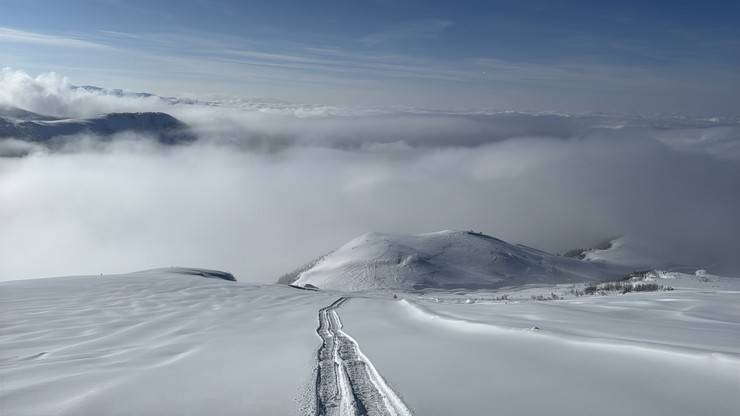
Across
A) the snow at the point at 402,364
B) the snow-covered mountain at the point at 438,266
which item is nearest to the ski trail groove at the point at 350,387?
the snow at the point at 402,364

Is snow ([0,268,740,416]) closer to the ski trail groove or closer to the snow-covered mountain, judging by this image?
the ski trail groove

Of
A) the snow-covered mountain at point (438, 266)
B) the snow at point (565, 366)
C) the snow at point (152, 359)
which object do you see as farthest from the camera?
the snow-covered mountain at point (438, 266)

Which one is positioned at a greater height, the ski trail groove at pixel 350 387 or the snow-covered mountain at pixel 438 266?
the ski trail groove at pixel 350 387

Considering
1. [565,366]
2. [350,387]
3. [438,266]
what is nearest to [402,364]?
[350,387]

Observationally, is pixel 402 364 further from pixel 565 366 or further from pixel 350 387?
pixel 565 366

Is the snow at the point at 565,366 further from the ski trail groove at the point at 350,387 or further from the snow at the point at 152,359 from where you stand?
the snow at the point at 152,359

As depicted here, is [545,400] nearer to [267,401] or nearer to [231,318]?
[267,401]

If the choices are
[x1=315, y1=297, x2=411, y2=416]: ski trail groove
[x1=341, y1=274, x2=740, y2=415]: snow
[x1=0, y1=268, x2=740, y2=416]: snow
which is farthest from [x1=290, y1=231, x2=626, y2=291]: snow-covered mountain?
[x1=315, y1=297, x2=411, y2=416]: ski trail groove
